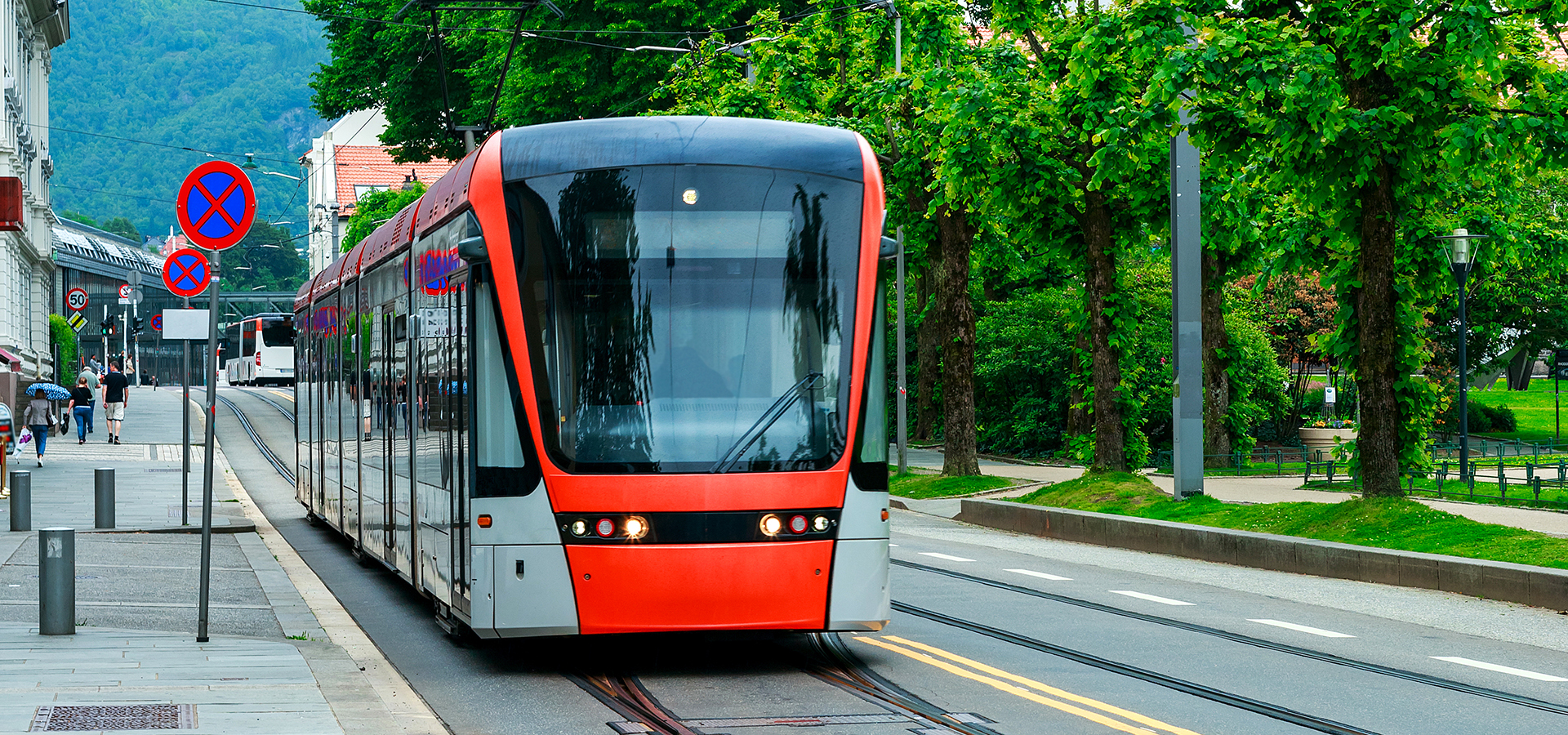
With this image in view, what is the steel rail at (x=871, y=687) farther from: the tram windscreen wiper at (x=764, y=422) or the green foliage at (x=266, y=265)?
the green foliage at (x=266, y=265)

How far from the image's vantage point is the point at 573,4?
39.5 meters

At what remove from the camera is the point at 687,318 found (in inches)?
366

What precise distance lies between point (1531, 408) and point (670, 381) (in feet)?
222

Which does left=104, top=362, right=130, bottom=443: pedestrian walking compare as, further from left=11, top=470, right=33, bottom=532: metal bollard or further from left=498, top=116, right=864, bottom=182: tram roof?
left=498, top=116, right=864, bottom=182: tram roof

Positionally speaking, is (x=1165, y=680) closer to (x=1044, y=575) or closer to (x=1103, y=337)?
(x=1044, y=575)

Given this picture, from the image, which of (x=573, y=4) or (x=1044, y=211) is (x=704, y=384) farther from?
(x=573, y=4)

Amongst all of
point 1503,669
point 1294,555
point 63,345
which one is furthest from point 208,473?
point 63,345

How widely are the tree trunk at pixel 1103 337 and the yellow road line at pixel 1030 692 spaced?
1352 centimetres

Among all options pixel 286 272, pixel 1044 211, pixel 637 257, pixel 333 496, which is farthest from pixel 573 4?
pixel 286 272

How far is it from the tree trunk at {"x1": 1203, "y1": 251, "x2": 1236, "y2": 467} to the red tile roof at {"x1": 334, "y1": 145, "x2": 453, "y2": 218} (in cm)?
8917

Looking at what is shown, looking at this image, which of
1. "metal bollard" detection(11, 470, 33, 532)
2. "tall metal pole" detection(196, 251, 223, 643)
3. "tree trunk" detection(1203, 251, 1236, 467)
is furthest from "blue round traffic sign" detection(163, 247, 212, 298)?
"tree trunk" detection(1203, 251, 1236, 467)

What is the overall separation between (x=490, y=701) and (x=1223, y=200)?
56.7ft

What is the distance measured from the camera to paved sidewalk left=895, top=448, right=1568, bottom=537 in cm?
1994

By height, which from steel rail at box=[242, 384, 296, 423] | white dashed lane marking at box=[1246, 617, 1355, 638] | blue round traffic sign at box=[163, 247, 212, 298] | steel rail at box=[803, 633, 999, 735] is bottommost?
white dashed lane marking at box=[1246, 617, 1355, 638]
